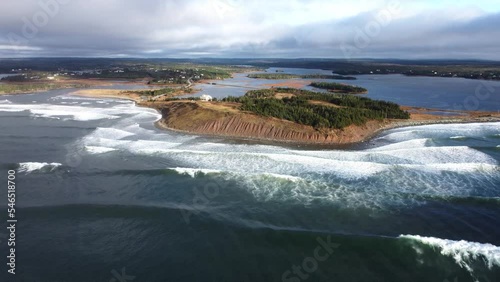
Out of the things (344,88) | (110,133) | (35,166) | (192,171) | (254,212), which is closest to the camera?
(254,212)

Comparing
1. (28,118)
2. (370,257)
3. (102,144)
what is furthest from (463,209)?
(28,118)

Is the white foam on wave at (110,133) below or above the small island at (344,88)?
below

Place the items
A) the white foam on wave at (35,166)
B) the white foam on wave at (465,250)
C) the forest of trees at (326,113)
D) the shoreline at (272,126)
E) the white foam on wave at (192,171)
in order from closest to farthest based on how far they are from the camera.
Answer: the white foam on wave at (465,250), the white foam on wave at (192,171), the white foam on wave at (35,166), the shoreline at (272,126), the forest of trees at (326,113)

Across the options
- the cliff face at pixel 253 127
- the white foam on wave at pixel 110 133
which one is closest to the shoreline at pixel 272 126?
the cliff face at pixel 253 127

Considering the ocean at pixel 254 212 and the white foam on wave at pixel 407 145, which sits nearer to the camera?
the ocean at pixel 254 212

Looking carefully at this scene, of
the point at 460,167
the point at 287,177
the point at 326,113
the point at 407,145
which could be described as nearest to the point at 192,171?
the point at 287,177

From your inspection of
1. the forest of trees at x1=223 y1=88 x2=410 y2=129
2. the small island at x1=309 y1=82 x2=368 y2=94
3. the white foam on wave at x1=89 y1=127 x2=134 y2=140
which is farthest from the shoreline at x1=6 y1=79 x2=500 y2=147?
the small island at x1=309 y1=82 x2=368 y2=94

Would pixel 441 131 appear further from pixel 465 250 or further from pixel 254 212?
pixel 254 212

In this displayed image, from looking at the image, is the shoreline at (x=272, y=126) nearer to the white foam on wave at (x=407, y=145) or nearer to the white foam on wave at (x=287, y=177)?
the white foam on wave at (x=407, y=145)
